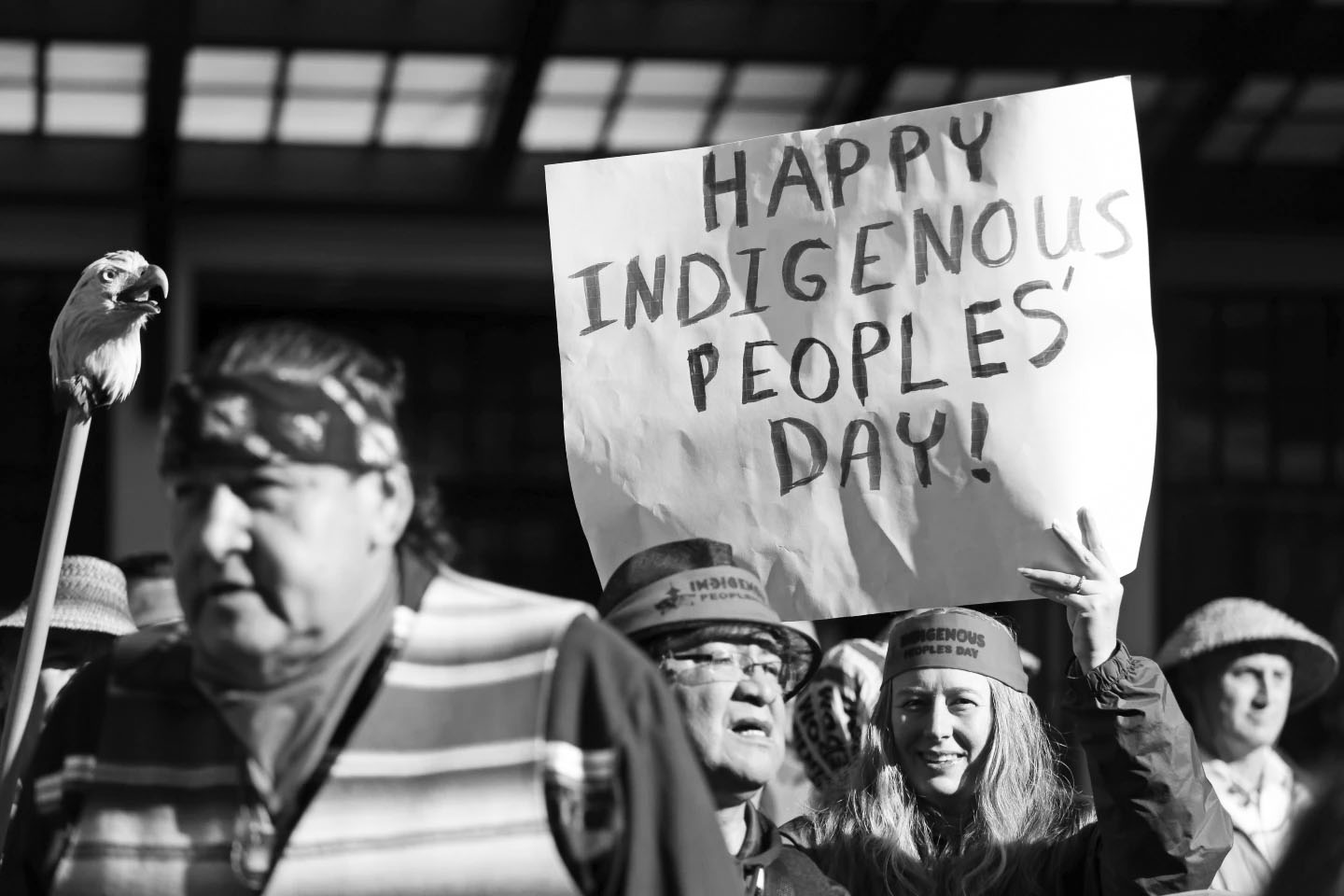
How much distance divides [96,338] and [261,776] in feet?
2.73

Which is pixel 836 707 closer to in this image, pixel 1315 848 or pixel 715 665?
pixel 715 665

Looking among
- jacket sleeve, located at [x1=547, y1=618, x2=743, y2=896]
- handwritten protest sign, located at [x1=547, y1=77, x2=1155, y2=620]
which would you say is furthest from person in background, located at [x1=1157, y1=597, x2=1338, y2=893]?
jacket sleeve, located at [x1=547, y1=618, x2=743, y2=896]

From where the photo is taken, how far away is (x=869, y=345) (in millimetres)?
3205

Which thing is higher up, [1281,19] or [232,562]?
[1281,19]

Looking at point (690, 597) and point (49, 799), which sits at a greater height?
point (690, 597)

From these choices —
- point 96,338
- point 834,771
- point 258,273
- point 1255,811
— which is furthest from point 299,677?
point 258,273

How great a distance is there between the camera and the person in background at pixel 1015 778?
2742mm

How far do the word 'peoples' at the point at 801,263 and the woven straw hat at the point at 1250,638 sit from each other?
194 centimetres

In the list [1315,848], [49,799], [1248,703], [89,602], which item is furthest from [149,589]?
[1315,848]

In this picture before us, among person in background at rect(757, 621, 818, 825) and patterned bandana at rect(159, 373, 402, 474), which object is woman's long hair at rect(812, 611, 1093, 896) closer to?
person in background at rect(757, 621, 818, 825)

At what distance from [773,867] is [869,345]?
2.80 feet

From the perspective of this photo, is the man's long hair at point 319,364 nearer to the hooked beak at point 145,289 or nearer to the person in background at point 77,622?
the hooked beak at point 145,289

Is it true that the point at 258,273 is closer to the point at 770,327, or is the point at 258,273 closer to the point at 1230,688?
the point at 1230,688

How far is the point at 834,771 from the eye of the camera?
4039mm
